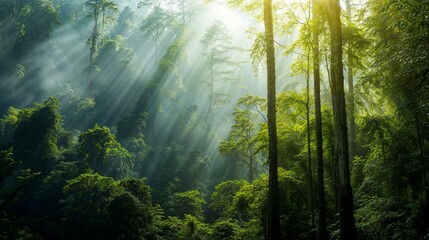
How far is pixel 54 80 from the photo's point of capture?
4025cm

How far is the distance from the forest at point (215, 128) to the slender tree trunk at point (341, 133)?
0.04 metres

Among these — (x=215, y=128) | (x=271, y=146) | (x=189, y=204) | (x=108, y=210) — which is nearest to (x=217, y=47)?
(x=215, y=128)

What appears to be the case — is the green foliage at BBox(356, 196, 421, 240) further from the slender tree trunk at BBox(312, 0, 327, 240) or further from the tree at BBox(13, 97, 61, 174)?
the tree at BBox(13, 97, 61, 174)

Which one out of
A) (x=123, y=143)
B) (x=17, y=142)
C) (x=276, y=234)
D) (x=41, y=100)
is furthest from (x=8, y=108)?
(x=276, y=234)

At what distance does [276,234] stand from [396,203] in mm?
4732

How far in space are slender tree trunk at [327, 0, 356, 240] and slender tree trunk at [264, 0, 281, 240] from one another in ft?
6.48

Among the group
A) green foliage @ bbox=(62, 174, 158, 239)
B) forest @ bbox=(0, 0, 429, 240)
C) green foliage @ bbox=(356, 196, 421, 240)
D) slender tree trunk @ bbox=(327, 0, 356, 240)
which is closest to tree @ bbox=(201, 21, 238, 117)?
forest @ bbox=(0, 0, 429, 240)

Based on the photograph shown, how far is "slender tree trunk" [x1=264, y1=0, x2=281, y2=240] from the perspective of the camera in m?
9.16

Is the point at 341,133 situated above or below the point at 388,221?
above

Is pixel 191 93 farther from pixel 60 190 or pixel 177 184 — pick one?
pixel 60 190

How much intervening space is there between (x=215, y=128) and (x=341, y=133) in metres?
35.7

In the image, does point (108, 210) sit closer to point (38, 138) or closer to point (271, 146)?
point (38, 138)

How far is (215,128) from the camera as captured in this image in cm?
4372

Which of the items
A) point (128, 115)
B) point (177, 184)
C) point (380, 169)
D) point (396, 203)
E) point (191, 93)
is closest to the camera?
point (396, 203)
